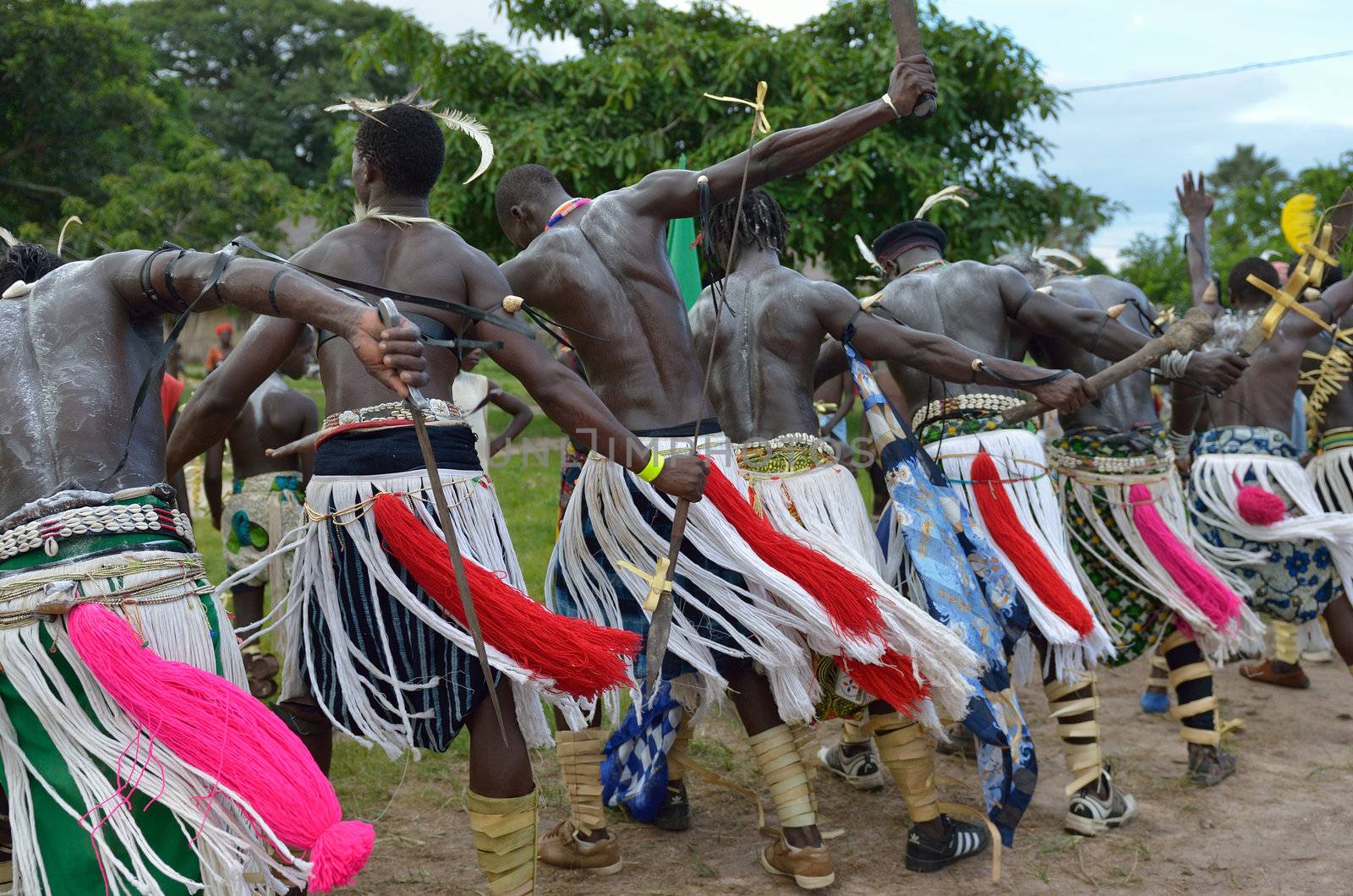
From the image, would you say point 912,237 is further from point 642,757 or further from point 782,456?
point 642,757

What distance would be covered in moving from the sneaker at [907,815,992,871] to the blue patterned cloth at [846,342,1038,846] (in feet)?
0.36

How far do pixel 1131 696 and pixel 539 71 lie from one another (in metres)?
7.52

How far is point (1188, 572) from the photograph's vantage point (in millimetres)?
4387

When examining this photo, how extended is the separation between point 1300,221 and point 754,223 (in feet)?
6.58

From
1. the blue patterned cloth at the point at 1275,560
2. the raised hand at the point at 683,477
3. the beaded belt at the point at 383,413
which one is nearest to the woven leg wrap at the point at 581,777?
the raised hand at the point at 683,477

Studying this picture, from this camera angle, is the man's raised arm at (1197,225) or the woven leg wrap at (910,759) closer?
the woven leg wrap at (910,759)

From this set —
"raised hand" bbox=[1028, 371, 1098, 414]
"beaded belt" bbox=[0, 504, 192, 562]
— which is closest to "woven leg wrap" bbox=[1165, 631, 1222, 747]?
"raised hand" bbox=[1028, 371, 1098, 414]

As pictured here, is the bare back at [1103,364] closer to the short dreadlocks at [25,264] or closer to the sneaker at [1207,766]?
the sneaker at [1207,766]

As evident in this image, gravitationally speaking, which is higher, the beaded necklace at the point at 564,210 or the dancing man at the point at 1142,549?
the beaded necklace at the point at 564,210

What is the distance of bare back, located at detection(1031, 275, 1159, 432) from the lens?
4.52 metres

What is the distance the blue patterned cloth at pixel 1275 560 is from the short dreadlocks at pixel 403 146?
12.0 feet

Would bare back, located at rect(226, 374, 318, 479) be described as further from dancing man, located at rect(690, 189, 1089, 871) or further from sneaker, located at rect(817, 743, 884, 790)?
sneaker, located at rect(817, 743, 884, 790)

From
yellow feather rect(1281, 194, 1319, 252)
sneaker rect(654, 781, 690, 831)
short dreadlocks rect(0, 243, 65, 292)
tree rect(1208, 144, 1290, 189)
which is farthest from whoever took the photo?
tree rect(1208, 144, 1290, 189)

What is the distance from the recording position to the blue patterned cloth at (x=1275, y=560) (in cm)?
491
